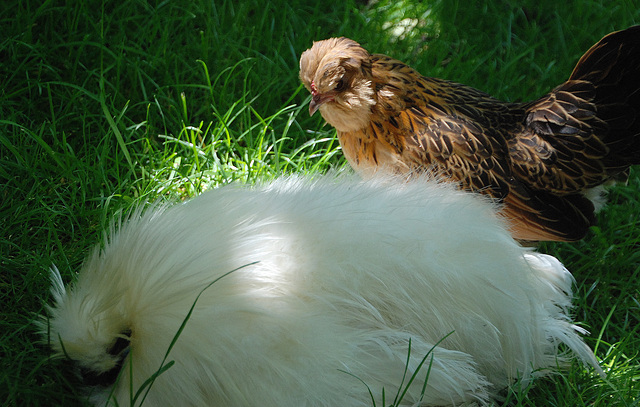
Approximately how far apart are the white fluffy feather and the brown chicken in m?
0.38

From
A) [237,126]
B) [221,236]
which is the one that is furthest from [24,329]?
[237,126]

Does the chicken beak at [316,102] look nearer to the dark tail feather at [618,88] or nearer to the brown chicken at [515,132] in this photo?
the brown chicken at [515,132]

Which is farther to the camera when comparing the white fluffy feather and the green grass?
the green grass

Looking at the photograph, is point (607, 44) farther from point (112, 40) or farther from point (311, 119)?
point (112, 40)

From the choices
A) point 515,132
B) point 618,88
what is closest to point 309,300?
point 515,132

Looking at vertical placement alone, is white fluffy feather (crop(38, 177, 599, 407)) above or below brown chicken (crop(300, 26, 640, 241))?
below

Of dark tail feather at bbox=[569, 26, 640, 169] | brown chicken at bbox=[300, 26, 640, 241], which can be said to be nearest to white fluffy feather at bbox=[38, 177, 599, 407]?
brown chicken at bbox=[300, 26, 640, 241]

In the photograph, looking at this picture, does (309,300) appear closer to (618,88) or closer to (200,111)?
(618,88)

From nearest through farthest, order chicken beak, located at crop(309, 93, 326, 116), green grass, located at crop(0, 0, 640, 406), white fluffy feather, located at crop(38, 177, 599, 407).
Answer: white fluffy feather, located at crop(38, 177, 599, 407), green grass, located at crop(0, 0, 640, 406), chicken beak, located at crop(309, 93, 326, 116)

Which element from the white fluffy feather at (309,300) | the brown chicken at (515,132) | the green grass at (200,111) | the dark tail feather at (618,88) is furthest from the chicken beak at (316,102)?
the dark tail feather at (618,88)

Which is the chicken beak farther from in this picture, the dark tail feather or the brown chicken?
the dark tail feather

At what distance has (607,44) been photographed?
244 cm

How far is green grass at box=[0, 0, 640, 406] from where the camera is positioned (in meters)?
2.40

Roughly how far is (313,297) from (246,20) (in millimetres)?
2257
